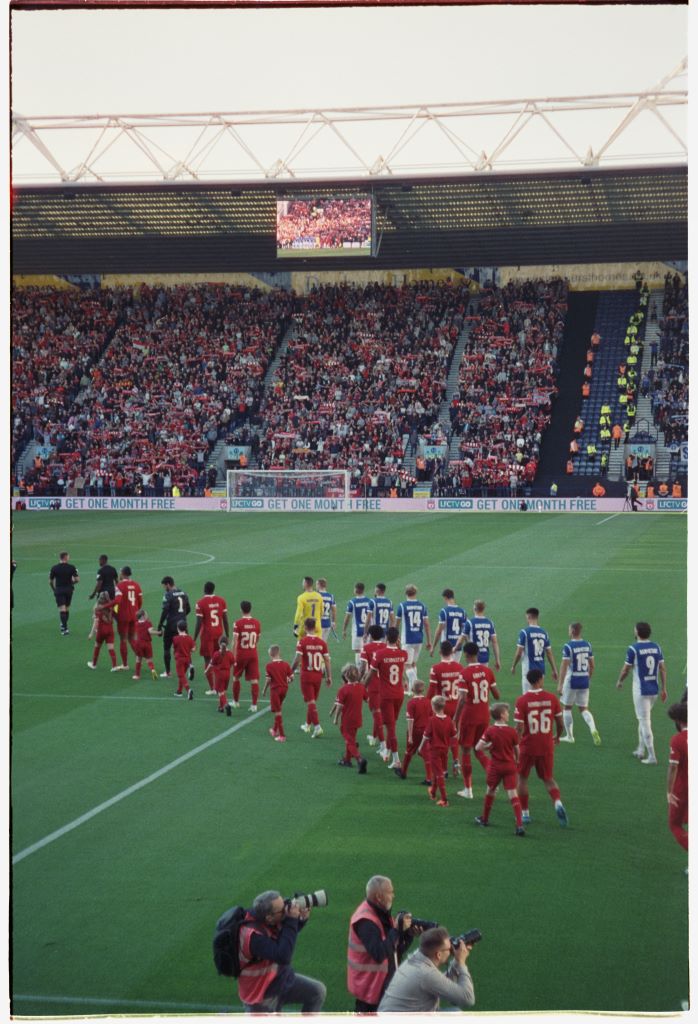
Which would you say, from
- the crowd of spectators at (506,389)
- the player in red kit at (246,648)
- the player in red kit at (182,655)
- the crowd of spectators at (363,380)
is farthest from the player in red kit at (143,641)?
the crowd of spectators at (363,380)

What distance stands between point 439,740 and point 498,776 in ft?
3.27

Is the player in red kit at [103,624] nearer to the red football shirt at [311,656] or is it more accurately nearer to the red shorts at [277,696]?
the red shorts at [277,696]

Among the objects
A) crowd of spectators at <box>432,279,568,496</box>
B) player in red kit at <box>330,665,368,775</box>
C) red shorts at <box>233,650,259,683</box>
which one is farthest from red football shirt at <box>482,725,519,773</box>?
crowd of spectators at <box>432,279,568,496</box>

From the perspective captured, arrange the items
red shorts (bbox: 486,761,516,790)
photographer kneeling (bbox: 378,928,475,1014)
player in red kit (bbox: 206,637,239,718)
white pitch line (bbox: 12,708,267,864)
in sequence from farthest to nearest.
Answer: player in red kit (bbox: 206,637,239,718) < red shorts (bbox: 486,761,516,790) < white pitch line (bbox: 12,708,267,864) < photographer kneeling (bbox: 378,928,475,1014)

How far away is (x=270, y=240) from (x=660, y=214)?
19.2 metres

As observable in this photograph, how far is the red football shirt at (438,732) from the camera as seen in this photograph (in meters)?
12.6

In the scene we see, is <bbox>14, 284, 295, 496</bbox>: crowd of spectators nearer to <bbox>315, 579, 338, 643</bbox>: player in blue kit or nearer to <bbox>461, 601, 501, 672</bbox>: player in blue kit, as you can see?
Answer: <bbox>315, 579, 338, 643</bbox>: player in blue kit

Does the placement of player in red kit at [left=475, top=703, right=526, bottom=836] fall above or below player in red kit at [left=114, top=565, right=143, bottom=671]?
below

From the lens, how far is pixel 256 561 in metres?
31.9

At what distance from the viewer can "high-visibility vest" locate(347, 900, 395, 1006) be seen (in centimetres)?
768

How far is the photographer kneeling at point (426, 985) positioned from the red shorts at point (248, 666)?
9528 mm

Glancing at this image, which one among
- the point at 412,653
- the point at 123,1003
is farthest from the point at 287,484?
the point at 123,1003

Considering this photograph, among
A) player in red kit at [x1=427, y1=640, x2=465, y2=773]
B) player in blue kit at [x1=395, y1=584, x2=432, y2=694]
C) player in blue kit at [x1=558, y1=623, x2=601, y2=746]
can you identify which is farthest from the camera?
player in blue kit at [x1=395, y1=584, x2=432, y2=694]

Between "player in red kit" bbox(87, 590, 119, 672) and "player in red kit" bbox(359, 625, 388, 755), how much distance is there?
538 centimetres
